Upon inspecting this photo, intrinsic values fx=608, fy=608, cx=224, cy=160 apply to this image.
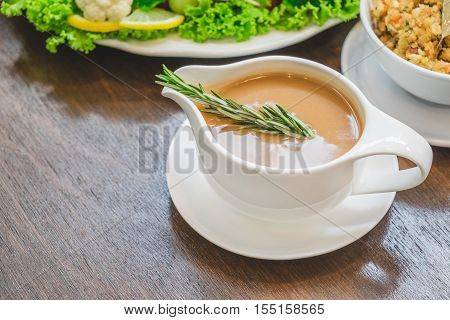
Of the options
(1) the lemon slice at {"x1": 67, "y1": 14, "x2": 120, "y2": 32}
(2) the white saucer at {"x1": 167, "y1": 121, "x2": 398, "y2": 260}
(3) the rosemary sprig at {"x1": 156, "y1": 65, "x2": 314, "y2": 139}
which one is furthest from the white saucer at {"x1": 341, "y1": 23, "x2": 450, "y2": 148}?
(1) the lemon slice at {"x1": 67, "y1": 14, "x2": 120, "y2": 32}

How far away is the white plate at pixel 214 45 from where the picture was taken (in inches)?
63.2

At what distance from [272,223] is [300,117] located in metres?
0.22

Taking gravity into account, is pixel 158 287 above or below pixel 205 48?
below

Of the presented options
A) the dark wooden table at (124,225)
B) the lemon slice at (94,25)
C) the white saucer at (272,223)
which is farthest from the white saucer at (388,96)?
the lemon slice at (94,25)

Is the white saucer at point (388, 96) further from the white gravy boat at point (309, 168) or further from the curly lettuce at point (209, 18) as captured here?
the white gravy boat at point (309, 168)

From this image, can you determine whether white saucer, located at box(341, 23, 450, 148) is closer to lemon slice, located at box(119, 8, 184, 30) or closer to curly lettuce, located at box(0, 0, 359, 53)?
curly lettuce, located at box(0, 0, 359, 53)

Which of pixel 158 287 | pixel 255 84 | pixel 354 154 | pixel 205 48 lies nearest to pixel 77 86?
pixel 205 48

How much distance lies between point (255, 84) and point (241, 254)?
1.23 ft

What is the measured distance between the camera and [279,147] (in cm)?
120

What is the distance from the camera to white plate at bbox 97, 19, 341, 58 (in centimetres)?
160

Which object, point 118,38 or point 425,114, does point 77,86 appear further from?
point 425,114

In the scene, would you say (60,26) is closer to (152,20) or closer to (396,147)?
(152,20)

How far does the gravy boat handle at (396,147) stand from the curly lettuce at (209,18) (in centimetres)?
56

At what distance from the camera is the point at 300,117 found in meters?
1.24
